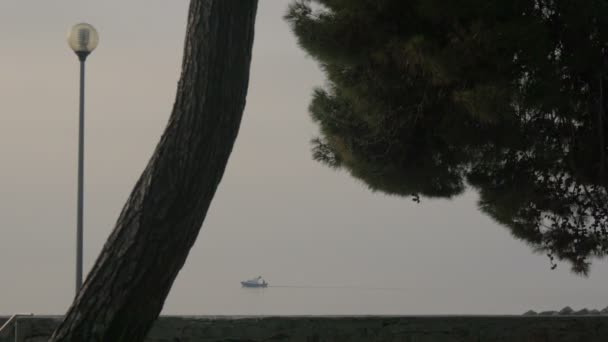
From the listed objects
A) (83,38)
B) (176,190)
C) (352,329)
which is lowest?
(352,329)

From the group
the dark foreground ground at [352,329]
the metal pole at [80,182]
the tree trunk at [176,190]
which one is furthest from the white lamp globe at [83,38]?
the tree trunk at [176,190]

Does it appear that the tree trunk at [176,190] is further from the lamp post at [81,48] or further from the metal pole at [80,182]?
the lamp post at [81,48]

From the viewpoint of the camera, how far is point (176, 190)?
451 cm

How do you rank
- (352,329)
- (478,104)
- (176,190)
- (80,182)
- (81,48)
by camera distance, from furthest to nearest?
(81,48) < (80,182) < (352,329) < (478,104) < (176,190)

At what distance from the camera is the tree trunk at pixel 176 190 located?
4441mm

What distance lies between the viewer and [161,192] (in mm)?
4508

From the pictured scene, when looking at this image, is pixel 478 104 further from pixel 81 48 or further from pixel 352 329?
pixel 81 48

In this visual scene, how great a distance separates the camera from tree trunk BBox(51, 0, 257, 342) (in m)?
4.44

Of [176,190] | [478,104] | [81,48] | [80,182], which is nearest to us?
[176,190]

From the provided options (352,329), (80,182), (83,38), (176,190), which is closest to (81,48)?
(83,38)

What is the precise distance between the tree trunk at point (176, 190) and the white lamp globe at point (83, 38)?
197 inches

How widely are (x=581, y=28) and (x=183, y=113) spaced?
13.3 ft

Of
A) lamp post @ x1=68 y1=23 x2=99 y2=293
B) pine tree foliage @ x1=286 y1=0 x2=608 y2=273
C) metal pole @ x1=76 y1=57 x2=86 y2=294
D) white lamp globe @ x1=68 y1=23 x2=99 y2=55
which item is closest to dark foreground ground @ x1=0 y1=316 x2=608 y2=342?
pine tree foliage @ x1=286 y1=0 x2=608 y2=273

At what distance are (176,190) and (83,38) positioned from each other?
5427 mm
